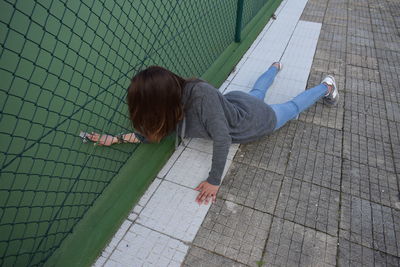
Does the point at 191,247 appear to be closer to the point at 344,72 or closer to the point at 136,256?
the point at 136,256

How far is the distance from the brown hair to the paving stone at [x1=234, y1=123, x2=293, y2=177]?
0.94 m

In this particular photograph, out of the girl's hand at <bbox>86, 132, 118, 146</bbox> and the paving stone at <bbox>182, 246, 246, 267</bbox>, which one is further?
the girl's hand at <bbox>86, 132, 118, 146</bbox>

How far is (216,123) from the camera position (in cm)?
204

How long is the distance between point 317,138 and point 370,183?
1.92ft

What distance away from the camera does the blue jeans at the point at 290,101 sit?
2740 mm

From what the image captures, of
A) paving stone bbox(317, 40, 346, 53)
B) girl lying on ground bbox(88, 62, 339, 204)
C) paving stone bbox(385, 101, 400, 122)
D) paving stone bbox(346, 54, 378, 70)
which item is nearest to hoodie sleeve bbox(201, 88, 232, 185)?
girl lying on ground bbox(88, 62, 339, 204)

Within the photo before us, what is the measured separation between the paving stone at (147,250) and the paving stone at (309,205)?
2.49 feet

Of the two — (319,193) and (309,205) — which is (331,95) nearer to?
(319,193)

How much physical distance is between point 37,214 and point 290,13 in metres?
4.94

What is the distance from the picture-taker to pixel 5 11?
328cm

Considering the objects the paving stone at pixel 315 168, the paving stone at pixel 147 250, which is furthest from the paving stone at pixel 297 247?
the paving stone at pixel 147 250

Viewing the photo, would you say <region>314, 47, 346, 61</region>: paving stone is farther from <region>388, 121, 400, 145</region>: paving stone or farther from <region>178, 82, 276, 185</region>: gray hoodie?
<region>178, 82, 276, 185</region>: gray hoodie

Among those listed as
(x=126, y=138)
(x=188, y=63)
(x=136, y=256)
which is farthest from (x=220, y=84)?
(x=136, y=256)

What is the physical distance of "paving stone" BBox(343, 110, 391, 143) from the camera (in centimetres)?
284
